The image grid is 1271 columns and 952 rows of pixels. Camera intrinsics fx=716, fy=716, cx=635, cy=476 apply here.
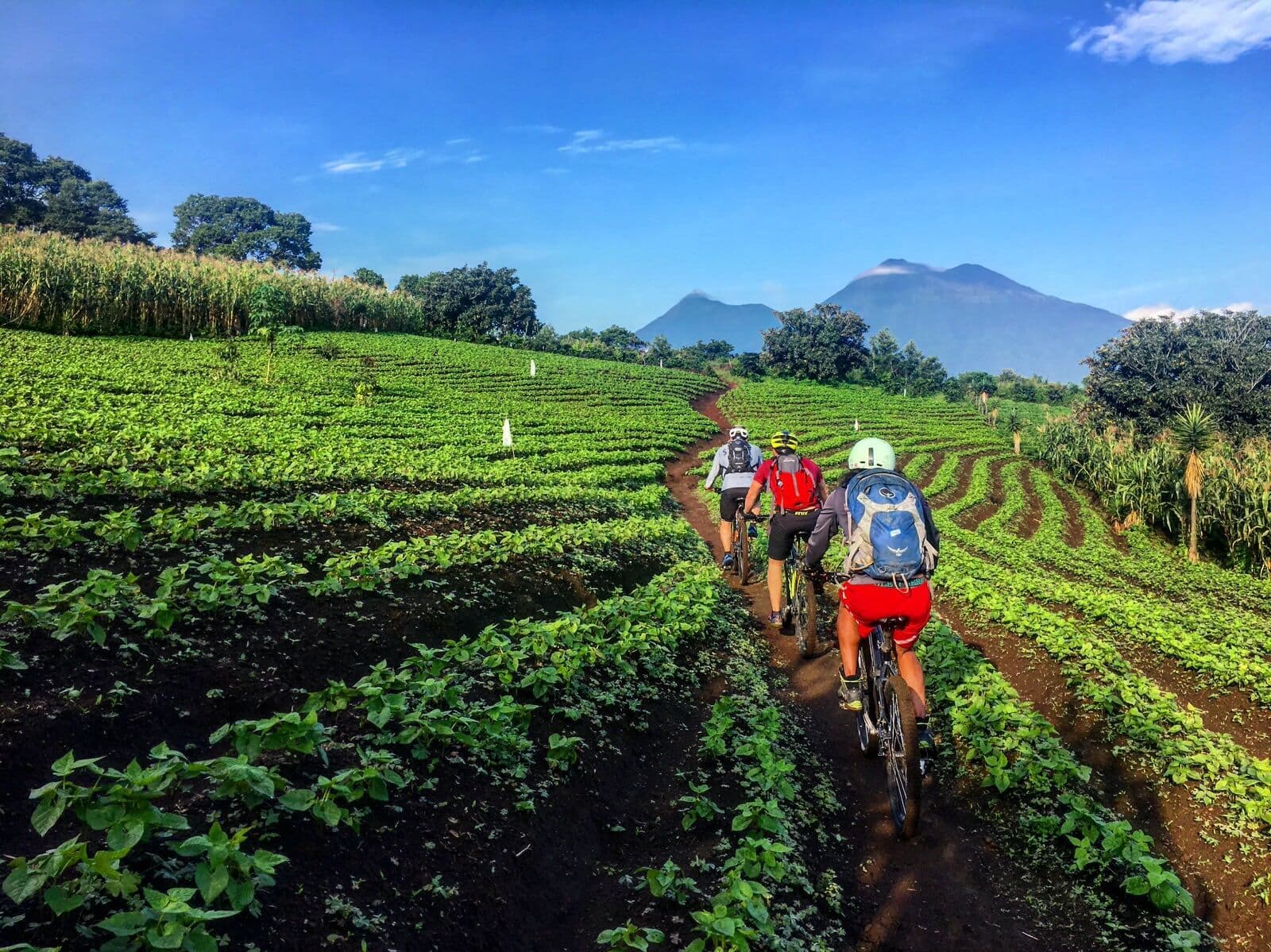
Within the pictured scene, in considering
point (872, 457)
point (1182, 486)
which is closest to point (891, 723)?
point (872, 457)

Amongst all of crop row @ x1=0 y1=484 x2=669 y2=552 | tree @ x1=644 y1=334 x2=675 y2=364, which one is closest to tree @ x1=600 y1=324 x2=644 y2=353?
tree @ x1=644 y1=334 x2=675 y2=364

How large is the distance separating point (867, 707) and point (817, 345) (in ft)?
214

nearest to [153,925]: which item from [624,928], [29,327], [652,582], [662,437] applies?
[624,928]

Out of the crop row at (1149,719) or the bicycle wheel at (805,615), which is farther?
the bicycle wheel at (805,615)

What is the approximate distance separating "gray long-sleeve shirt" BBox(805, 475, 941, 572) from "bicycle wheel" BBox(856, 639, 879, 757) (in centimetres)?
99

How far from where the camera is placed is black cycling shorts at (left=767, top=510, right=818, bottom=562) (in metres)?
8.29

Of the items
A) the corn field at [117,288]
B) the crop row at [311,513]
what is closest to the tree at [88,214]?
the corn field at [117,288]

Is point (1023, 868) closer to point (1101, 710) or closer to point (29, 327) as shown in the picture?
point (1101, 710)

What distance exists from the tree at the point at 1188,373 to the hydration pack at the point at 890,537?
35.9 meters

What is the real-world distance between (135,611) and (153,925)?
10.6 ft

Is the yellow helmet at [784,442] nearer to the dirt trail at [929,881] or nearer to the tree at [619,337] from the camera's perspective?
the dirt trail at [929,881]

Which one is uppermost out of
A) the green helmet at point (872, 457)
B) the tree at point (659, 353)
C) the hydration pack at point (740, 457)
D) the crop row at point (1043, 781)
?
the tree at point (659, 353)

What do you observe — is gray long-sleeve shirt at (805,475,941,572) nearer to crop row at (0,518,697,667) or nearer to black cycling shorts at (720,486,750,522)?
black cycling shorts at (720,486,750,522)

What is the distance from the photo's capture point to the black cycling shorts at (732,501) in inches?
424
